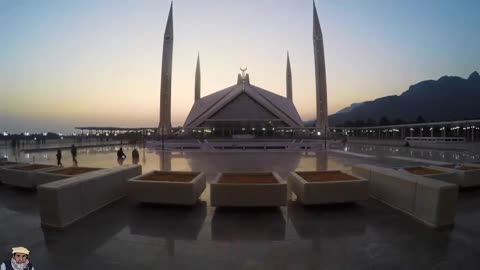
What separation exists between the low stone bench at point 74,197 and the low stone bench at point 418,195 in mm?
5213

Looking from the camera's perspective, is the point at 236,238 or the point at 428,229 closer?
the point at 236,238

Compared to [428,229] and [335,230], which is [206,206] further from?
[428,229]

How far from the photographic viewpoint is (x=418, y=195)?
452 cm

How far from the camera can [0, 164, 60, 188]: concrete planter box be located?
254 inches

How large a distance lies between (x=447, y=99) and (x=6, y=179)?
607 feet

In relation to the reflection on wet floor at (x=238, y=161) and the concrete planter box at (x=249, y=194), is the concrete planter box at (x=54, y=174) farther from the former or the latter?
the concrete planter box at (x=249, y=194)

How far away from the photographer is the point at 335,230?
405 centimetres

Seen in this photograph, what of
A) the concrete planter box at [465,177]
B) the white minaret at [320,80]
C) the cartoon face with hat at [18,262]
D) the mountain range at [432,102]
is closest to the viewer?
the cartoon face with hat at [18,262]

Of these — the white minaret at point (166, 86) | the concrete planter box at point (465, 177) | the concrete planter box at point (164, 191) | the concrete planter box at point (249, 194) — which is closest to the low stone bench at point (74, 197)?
the concrete planter box at point (164, 191)

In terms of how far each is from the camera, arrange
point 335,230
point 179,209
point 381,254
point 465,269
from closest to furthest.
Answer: point 465,269 → point 381,254 → point 335,230 → point 179,209

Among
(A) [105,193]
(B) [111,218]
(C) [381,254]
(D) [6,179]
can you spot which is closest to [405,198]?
(C) [381,254]

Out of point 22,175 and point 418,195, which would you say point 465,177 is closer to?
point 418,195

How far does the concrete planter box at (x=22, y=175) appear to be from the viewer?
21.2ft

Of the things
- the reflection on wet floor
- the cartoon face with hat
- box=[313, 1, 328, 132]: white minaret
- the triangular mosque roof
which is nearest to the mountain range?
→ the triangular mosque roof
